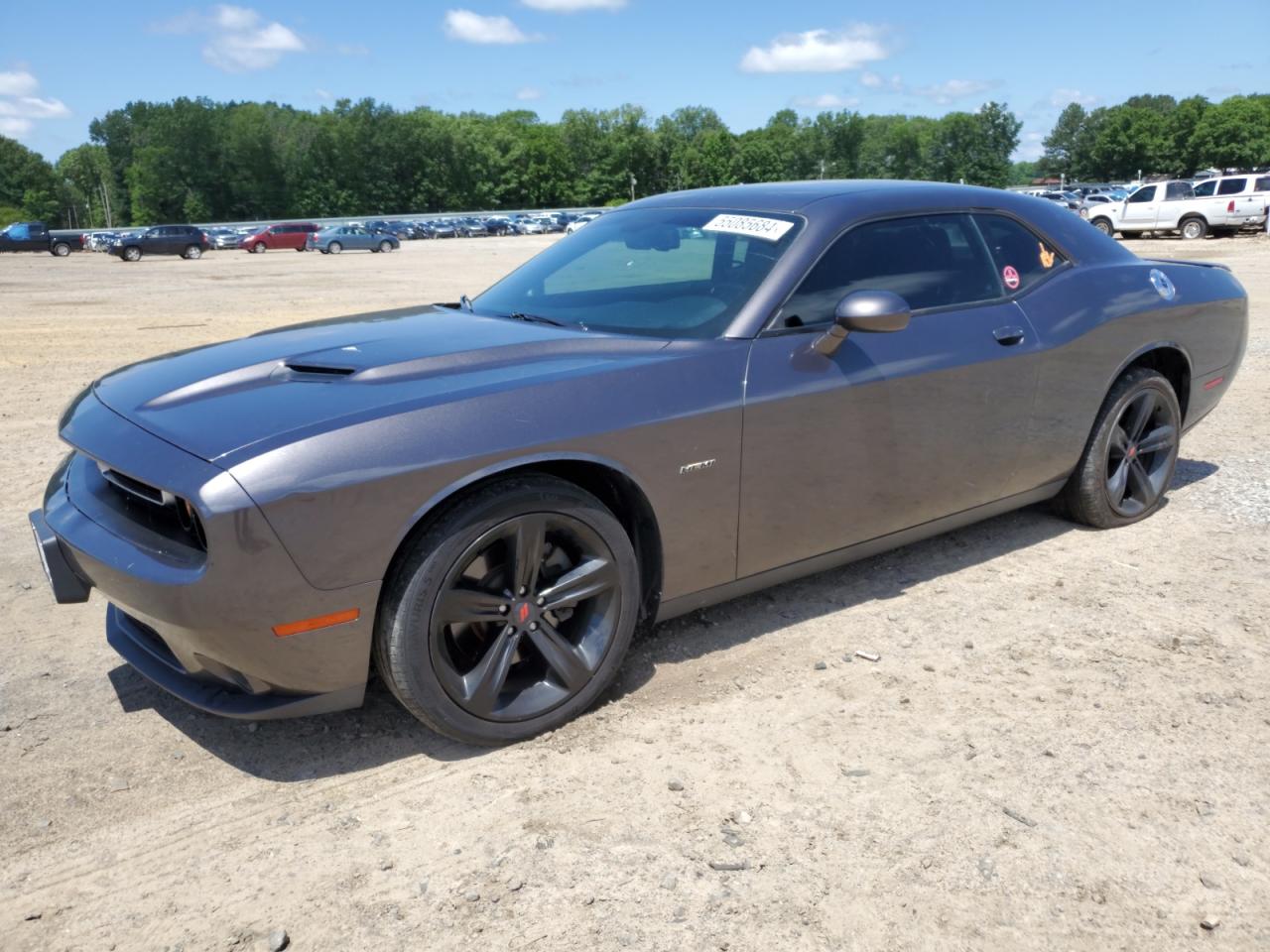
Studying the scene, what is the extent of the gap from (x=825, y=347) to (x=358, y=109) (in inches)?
5183

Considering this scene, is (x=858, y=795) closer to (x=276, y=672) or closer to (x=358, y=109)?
(x=276, y=672)

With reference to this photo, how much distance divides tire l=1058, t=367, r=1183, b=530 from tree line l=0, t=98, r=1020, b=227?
113 meters

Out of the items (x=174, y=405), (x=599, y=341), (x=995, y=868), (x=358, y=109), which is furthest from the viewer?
(x=358, y=109)

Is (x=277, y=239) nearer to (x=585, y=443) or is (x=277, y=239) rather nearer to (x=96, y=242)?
(x=96, y=242)

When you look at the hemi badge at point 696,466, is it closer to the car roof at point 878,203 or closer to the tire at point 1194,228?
the car roof at point 878,203

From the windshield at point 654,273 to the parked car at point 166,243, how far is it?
43.2m

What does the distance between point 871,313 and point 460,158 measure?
128m

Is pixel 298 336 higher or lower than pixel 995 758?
higher

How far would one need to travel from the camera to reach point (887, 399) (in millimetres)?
3635

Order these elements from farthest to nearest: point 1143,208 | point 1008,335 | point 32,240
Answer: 1. point 32,240
2. point 1143,208
3. point 1008,335

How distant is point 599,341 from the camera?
3.29 m

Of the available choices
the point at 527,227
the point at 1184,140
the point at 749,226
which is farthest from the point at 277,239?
the point at 1184,140

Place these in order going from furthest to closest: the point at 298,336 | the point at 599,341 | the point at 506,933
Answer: the point at 298,336 < the point at 599,341 < the point at 506,933

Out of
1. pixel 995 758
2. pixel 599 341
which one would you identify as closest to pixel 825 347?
pixel 599 341
